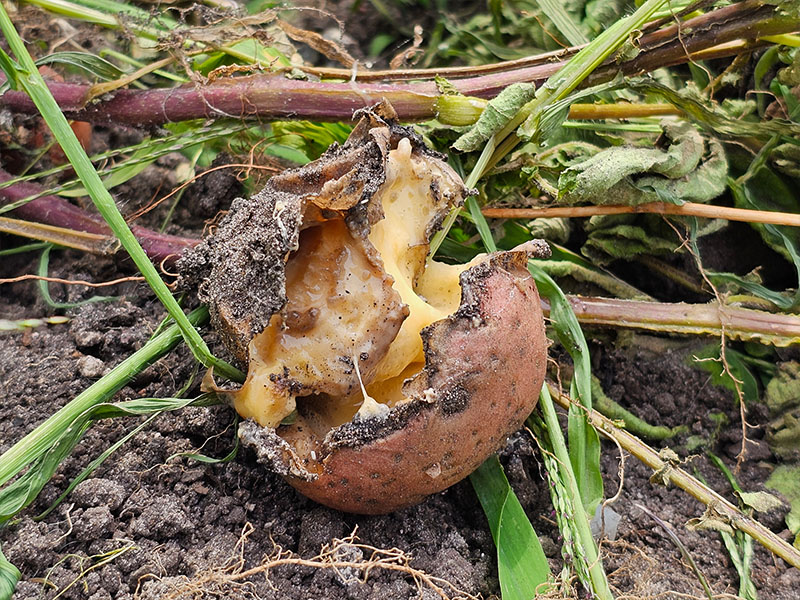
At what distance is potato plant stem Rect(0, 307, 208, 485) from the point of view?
3.12 feet

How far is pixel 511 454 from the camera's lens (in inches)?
50.1

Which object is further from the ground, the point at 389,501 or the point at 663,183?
A: the point at 663,183

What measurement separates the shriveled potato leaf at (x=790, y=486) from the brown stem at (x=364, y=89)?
0.83 metres

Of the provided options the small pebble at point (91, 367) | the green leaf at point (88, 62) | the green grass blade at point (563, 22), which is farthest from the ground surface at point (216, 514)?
the green grass blade at point (563, 22)

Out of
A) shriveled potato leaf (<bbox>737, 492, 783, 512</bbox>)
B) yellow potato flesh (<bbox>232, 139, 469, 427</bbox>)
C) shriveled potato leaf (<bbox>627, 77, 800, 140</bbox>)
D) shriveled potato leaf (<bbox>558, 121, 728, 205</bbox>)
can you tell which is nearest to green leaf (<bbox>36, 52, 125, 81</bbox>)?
yellow potato flesh (<bbox>232, 139, 469, 427</bbox>)

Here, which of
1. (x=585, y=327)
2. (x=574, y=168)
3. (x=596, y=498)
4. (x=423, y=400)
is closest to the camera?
(x=423, y=400)

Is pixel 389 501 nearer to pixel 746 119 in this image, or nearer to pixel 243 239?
pixel 243 239

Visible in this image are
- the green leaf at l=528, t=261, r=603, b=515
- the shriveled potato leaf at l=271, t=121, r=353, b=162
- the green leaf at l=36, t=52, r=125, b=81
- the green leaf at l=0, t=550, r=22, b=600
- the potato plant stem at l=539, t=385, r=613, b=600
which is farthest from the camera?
the shriveled potato leaf at l=271, t=121, r=353, b=162

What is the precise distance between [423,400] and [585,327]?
2.07 feet

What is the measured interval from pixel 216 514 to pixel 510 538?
0.46 metres

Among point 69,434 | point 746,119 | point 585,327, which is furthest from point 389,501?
point 746,119

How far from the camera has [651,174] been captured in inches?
54.9

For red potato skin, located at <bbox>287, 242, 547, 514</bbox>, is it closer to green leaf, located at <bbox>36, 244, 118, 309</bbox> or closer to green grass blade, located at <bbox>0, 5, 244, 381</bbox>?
green grass blade, located at <bbox>0, 5, 244, 381</bbox>

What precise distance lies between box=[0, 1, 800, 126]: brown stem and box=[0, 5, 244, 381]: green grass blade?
1.45 feet
